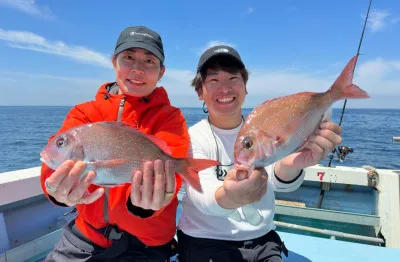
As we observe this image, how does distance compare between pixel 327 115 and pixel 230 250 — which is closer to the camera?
pixel 327 115

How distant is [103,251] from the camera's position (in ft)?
7.02

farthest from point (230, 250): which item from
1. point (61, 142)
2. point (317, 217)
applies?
point (317, 217)

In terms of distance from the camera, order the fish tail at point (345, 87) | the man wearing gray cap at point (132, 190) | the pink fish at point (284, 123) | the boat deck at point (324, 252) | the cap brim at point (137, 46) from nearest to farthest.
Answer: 1. the pink fish at point (284, 123)
2. the fish tail at point (345, 87)
3. the man wearing gray cap at point (132, 190)
4. the cap brim at point (137, 46)
5. the boat deck at point (324, 252)

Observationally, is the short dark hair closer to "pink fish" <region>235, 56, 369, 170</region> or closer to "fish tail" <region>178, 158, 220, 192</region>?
"pink fish" <region>235, 56, 369, 170</region>

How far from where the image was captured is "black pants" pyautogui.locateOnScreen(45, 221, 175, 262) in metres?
2.13

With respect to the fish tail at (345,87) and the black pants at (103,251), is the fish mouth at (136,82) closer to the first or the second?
the black pants at (103,251)

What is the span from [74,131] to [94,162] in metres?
0.25

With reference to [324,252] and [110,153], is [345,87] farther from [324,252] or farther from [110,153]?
[324,252]

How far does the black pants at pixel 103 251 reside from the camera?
2.13 meters

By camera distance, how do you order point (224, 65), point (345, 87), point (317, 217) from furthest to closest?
1. point (317, 217)
2. point (224, 65)
3. point (345, 87)

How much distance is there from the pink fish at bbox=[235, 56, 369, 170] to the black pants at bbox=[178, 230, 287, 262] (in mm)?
996

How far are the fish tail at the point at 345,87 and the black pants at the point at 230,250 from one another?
52.5 inches

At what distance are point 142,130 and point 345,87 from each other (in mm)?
1520

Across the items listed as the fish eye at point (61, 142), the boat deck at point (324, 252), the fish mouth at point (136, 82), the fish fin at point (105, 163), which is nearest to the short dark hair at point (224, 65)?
the fish mouth at point (136, 82)
